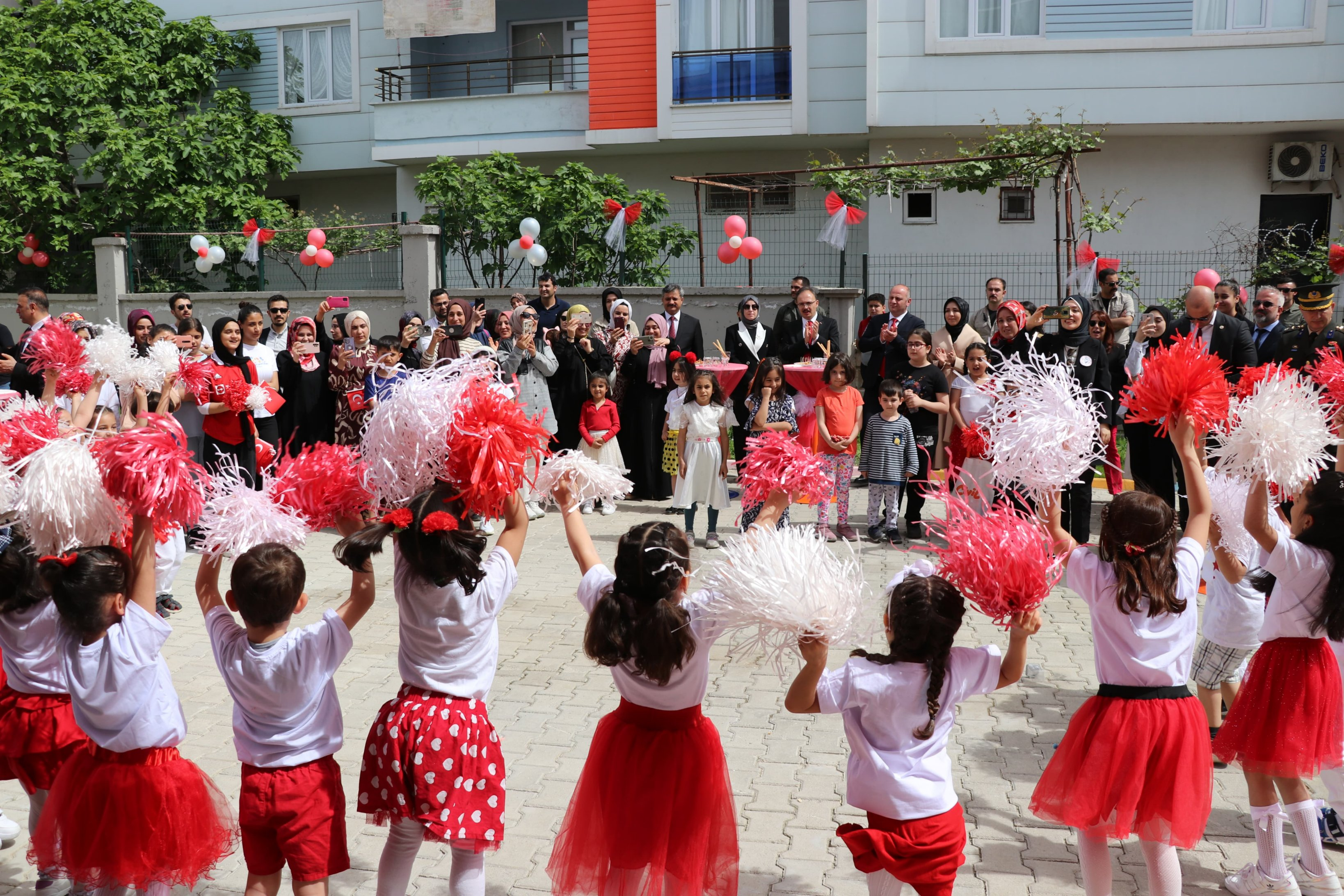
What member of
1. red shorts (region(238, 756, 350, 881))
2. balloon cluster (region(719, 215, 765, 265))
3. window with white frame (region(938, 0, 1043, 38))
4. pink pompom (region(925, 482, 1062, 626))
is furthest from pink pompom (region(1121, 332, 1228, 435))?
window with white frame (region(938, 0, 1043, 38))

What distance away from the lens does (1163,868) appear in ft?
10.6

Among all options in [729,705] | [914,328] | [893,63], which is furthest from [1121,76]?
[729,705]

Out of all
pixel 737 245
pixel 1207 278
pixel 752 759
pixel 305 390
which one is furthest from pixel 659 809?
pixel 737 245

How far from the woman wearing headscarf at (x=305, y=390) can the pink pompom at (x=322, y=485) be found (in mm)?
7027

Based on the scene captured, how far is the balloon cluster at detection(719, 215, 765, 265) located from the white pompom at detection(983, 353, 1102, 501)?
10188mm

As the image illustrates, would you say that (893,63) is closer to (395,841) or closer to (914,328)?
(914,328)

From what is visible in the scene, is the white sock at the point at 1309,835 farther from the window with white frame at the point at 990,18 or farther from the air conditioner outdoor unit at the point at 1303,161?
the air conditioner outdoor unit at the point at 1303,161

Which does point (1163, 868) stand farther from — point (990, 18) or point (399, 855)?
point (990, 18)

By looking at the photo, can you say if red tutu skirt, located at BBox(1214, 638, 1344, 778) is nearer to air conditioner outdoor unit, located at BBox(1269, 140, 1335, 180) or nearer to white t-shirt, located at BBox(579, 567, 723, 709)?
white t-shirt, located at BBox(579, 567, 723, 709)

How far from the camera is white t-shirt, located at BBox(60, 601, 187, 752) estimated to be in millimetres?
3117

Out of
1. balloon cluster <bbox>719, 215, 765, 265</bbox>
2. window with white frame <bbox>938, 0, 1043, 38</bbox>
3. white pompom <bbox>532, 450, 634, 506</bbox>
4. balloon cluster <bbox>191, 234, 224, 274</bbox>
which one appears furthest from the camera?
window with white frame <bbox>938, 0, 1043, 38</bbox>

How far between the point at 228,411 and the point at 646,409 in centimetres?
415

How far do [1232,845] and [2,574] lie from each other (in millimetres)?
4314

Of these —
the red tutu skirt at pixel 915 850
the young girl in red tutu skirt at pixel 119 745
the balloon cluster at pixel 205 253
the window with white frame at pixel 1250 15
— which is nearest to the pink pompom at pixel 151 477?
the young girl in red tutu skirt at pixel 119 745
